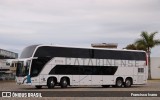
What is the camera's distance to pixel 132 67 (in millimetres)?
37594

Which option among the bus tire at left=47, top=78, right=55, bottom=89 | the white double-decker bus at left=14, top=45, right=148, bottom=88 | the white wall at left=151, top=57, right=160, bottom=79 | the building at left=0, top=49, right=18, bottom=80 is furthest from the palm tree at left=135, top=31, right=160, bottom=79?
the bus tire at left=47, top=78, right=55, bottom=89

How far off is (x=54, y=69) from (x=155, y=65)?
146 feet

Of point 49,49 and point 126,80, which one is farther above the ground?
point 49,49

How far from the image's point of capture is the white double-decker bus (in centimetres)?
3228

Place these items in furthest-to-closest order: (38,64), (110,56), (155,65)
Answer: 1. (155,65)
2. (110,56)
3. (38,64)

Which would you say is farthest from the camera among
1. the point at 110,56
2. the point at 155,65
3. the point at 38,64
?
the point at 155,65

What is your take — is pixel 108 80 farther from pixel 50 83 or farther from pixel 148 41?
pixel 148 41

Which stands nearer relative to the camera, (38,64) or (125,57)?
(38,64)

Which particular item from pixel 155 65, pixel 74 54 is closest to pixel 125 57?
pixel 74 54

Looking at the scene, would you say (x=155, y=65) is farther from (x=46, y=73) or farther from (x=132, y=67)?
(x=46, y=73)

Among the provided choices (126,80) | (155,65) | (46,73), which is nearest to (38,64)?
(46,73)

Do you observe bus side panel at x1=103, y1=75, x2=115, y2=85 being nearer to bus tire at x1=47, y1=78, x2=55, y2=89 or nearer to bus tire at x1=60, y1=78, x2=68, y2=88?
bus tire at x1=60, y1=78, x2=68, y2=88

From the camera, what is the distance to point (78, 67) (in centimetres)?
3425

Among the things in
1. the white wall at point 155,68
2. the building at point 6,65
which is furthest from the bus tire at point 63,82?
the white wall at point 155,68
